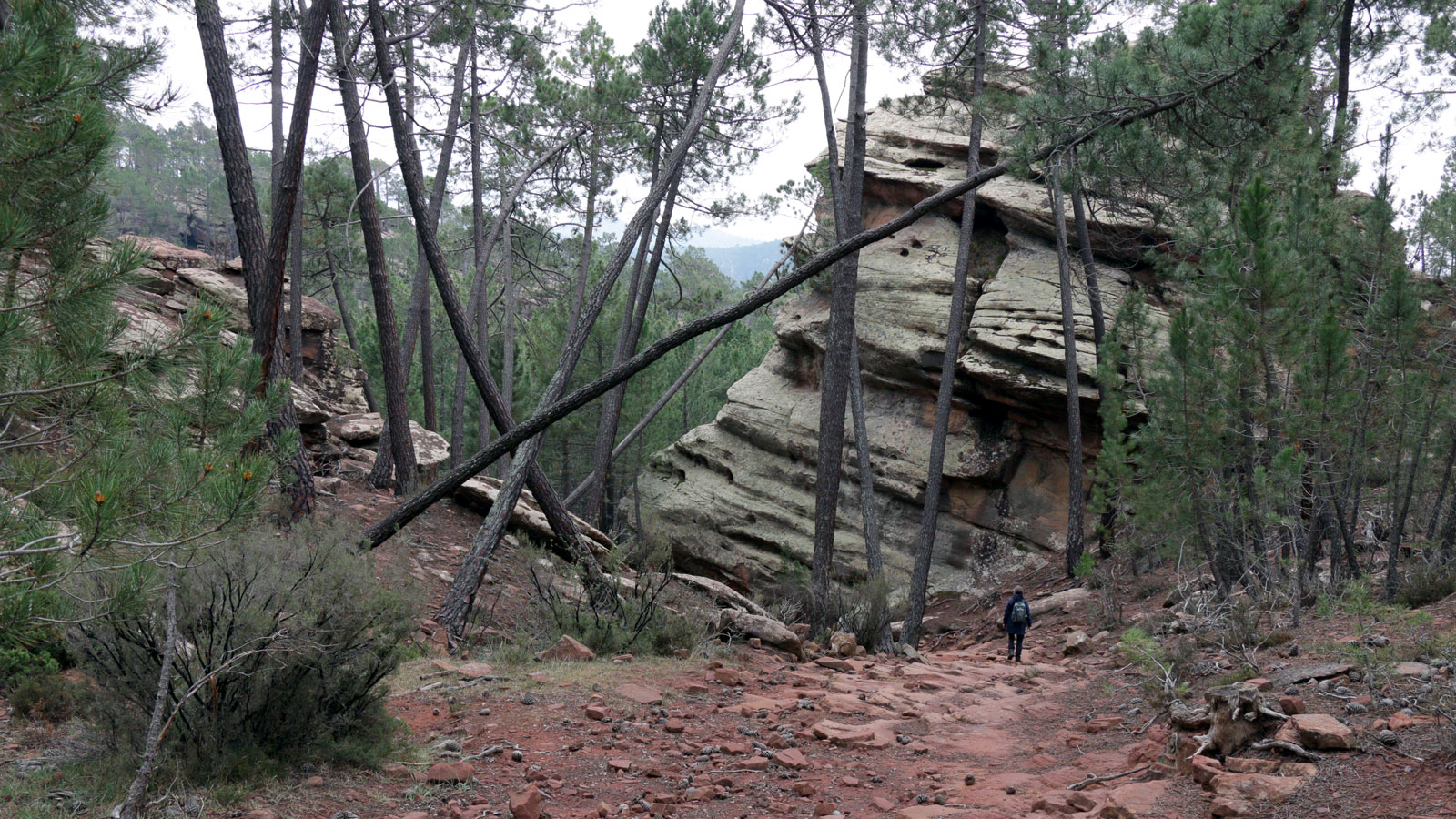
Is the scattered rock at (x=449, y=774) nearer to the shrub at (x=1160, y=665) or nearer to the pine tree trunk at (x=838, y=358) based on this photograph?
the shrub at (x=1160, y=665)

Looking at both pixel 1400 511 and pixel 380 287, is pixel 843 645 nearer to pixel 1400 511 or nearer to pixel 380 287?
pixel 1400 511

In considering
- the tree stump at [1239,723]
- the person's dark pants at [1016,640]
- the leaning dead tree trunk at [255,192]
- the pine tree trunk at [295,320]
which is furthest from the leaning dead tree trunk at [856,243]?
the pine tree trunk at [295,320]

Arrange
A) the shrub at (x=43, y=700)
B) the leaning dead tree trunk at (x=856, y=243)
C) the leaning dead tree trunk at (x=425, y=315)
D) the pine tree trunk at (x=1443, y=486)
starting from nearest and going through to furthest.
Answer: the shrub at (x=43, y=700) → the leaning dead tree trunk at (x=856, y=243) → the pine tree trunk at (x=1443, y=486) → the leaning dead tree trunk at (x=425, y=315)

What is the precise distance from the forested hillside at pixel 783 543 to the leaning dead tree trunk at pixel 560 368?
41mm

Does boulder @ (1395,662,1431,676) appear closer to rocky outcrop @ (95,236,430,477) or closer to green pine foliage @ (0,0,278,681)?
green pine foliage @ (0,0,278,681)

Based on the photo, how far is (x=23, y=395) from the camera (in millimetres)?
3129

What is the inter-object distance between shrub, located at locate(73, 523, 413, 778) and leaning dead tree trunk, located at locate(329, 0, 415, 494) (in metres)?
5.83

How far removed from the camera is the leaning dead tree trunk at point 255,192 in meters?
7.42

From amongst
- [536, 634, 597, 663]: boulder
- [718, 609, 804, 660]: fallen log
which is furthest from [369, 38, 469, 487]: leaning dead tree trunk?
[536, 634, 597, 663]: boulder

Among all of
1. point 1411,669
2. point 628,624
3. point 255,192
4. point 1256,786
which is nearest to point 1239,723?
point 1256,786

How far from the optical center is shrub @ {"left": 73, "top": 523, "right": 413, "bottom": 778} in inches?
145

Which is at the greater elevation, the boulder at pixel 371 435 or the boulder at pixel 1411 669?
the boulder at pixel 1411 669

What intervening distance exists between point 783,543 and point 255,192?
1284 centimetres

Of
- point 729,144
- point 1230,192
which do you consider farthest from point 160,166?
point 1230,192
